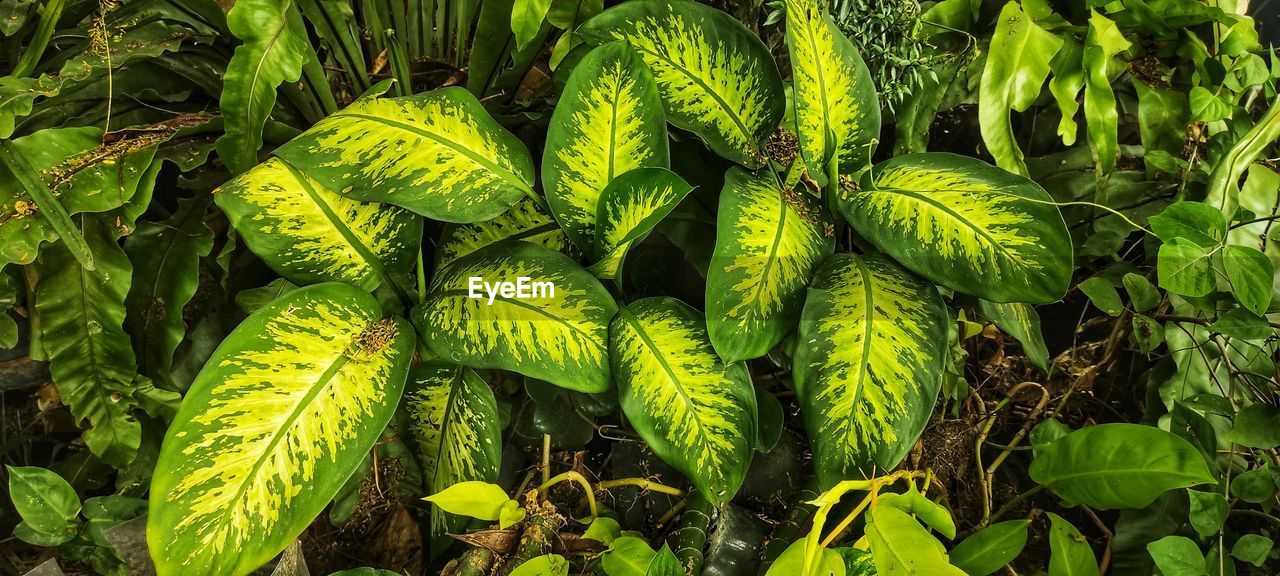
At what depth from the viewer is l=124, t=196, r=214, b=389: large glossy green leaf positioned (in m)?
1.04

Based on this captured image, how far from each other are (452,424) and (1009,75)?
998 millimetres

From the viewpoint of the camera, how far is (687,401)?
910 millimetres

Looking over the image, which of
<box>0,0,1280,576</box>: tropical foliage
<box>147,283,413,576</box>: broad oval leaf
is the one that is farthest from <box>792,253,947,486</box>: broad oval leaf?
<box>147,283,413,576</box>: broad oval leaf

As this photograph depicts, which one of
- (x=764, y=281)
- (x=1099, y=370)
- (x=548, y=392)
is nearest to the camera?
(x=764, y=281)

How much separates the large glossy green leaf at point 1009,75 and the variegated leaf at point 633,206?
56cm

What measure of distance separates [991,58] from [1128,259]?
506 millimetres

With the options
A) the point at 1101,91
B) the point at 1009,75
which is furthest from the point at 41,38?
the point at 1101,91

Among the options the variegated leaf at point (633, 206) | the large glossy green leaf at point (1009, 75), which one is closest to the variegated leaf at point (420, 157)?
the variegated leaf at point (633, 206)

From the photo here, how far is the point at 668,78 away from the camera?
3.36 ft

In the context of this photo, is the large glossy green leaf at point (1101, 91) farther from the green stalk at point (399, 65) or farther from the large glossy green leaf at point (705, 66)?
the green stalk at point (399, 65)

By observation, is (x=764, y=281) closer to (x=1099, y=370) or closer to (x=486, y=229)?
(x=486, y=229)

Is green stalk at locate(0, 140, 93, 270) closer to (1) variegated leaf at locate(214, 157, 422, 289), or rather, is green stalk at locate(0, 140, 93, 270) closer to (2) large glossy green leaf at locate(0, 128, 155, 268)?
(2) large glossy green leaf at locate(0, 128, 155, 268)

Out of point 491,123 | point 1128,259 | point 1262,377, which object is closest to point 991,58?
point 1128,259

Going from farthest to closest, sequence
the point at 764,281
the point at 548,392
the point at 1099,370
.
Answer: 1. the point at 1099,370
2. the point at 548,392
3. the point at 764,281
